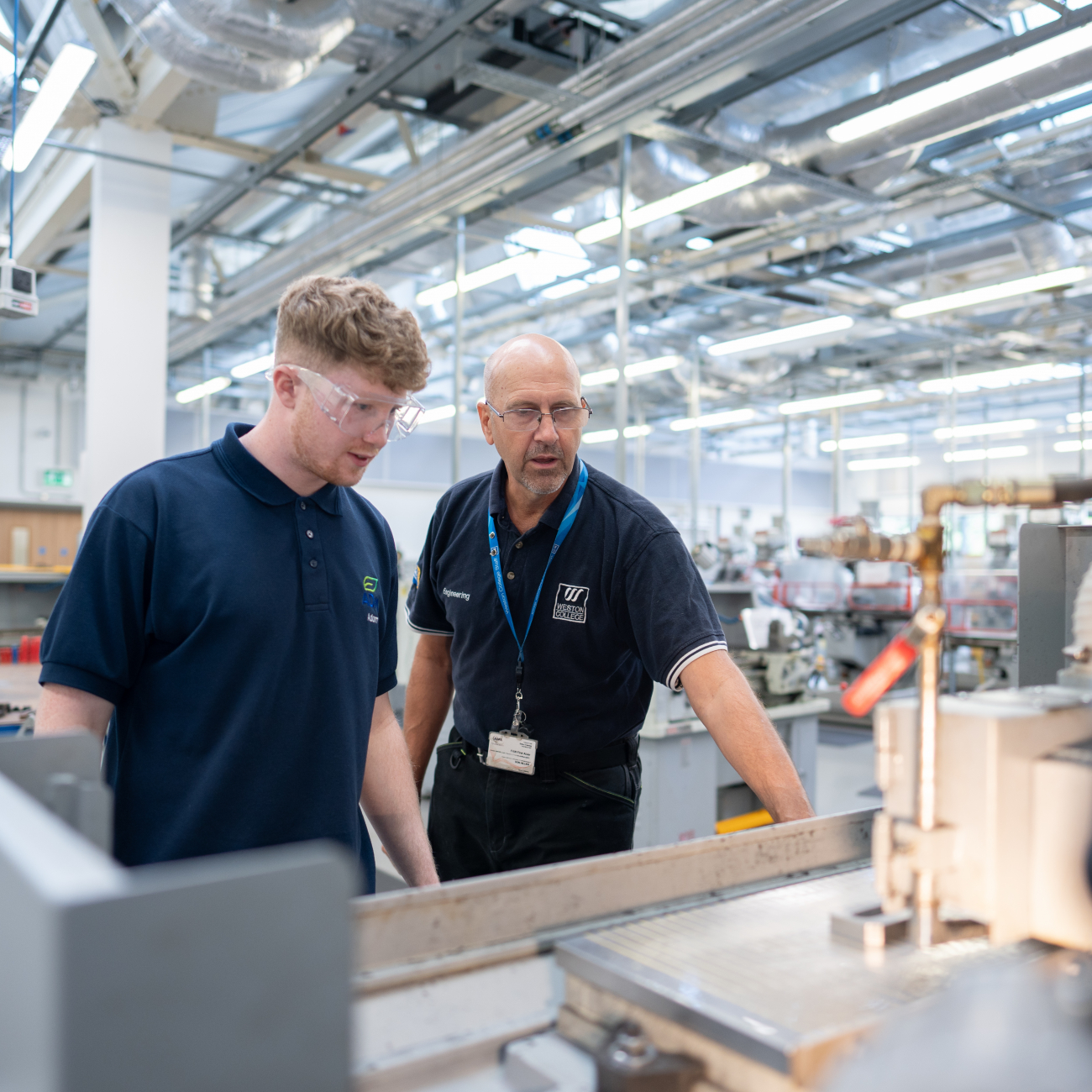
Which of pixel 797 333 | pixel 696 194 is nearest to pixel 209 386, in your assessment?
pixel 797 333

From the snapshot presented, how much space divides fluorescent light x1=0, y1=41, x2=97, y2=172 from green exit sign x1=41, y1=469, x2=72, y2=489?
475 cm

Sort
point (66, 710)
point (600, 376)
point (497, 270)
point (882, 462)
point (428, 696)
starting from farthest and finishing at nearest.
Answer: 1. point (882, 462)
2. point (600, 376)
3. point (497, 270)
4. point (428, 696)
5. point (66, 710)

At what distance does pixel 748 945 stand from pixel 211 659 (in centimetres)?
79

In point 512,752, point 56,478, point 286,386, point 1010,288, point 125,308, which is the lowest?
point 512,752

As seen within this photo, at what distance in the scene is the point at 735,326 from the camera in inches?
333

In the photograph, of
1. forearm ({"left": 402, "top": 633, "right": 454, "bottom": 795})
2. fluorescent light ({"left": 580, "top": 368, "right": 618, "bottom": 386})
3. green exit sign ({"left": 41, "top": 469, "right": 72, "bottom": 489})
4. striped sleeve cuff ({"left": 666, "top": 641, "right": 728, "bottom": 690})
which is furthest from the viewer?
fluorescent light ({"left": 580, "top": 368, "right": 618, "bottom": 386})

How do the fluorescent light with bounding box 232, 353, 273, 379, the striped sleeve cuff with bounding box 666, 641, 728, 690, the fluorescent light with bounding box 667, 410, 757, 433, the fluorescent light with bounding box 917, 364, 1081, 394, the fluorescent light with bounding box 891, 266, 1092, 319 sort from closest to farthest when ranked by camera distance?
the striped sleeve cuff with bounding box 666, 641, 728, 690
the fluorescent light with bounding box 891, 266, 1092, 319
the fluorescent light with bounding box 232, 353, 273, 379
the fluorescent light with bounding box 917, 364, 1081, 394
the fluorescent light with bounding box 667, 410, 757, 433

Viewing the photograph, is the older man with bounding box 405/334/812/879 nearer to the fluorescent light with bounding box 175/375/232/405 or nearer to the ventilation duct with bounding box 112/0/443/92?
the ventilation duct with bounding box 112/0/443/92

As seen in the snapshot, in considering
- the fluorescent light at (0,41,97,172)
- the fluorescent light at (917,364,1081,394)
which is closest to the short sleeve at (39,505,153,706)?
the fluorescent light at (0,41,97,172)

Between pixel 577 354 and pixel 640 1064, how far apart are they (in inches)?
339

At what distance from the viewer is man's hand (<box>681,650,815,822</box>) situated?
1.21 meters

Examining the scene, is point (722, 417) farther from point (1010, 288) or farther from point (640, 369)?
point (1010, 288)

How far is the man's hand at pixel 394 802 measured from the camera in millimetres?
1422

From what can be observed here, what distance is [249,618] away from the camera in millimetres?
1216
